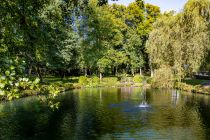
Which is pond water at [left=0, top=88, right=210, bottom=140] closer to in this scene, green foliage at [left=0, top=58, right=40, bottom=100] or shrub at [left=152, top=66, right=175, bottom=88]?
shrub at [left=152, top=66, right=175, bottom=88]

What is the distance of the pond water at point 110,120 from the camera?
24.1m

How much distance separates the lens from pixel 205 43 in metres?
44.1

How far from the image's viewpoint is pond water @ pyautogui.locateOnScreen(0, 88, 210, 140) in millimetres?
24078

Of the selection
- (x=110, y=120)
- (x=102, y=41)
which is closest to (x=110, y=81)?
(x=102, y=41)

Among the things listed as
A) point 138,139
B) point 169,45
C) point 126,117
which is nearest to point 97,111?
point 126,117

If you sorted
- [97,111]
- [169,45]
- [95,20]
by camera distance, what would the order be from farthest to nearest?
[95,20] < [169,45] < [97,111]

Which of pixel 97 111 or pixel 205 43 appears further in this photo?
pixel 205 43

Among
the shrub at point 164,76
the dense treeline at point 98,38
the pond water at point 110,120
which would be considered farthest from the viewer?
the shrub at point 164,76

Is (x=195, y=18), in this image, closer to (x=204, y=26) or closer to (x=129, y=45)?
(x=204, y=26)

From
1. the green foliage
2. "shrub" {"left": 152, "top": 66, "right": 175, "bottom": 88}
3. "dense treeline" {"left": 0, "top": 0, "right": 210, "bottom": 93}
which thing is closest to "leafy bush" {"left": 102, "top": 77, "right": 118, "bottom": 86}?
"dense treeline" {"left": 0, "top": 0, "right": 210, "bottom": 93}

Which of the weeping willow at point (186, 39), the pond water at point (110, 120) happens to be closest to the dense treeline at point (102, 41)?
the weeping willow at point (186, 39)

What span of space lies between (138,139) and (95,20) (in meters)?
43.8

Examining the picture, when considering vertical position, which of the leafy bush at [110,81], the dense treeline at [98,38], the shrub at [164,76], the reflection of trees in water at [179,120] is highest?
the dense treeline at [98,38]

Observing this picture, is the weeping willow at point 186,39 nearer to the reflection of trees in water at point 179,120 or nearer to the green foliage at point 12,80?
the reflection of trees in water at point 179,120
